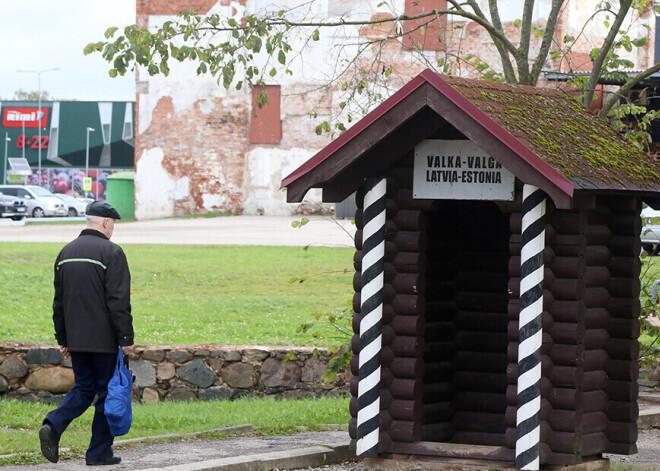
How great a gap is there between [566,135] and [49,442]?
4.22 metres

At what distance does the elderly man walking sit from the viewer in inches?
333

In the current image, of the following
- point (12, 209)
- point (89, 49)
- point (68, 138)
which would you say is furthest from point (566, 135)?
point (68, 138)

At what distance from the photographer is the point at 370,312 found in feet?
28.7

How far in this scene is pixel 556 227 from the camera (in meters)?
8.30

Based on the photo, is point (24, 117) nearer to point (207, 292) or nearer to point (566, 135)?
point (207, 292)

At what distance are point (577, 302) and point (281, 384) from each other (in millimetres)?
6839

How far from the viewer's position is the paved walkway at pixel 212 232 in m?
31.3

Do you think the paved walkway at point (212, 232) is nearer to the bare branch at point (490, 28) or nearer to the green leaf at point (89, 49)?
the bare branch at point (490, 28)

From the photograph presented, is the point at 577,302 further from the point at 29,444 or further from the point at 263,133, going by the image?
the point at 263,133

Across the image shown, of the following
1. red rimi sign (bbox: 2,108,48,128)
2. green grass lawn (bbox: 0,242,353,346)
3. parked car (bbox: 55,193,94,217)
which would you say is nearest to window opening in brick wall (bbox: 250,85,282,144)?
green grass lawn (bbox: 0,242,353,346)

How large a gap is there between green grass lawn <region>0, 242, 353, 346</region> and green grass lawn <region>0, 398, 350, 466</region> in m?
1.42

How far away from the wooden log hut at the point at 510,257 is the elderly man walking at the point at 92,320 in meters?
1.38

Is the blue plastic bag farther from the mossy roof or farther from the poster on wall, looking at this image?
the poster on wall

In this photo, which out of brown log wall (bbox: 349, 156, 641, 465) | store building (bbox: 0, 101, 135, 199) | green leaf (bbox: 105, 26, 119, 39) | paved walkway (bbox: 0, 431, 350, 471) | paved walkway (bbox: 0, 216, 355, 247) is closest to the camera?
brown log wall (bbox: 349, 156, 641, 465)
